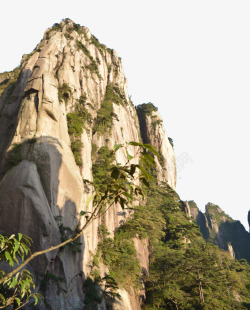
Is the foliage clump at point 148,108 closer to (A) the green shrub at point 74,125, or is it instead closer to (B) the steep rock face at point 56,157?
(B) the steep rock face at point 56,157

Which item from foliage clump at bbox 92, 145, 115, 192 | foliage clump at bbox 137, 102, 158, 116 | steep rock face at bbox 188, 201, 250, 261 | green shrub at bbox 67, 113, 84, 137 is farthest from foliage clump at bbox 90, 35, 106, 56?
steep rock face at bbox 188, 201, 250, 261

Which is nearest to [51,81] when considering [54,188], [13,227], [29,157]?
[29,157]

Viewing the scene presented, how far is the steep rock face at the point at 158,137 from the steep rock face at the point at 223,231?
1306 inches

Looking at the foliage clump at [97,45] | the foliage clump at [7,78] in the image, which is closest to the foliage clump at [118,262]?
the foliage clump at [7,78]

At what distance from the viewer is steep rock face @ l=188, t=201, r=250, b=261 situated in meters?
77.2

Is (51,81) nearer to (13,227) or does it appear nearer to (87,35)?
(13,227)

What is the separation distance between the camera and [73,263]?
16531 millimetres

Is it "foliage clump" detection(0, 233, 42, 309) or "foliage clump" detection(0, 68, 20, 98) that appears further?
"foliage clump" detection(0, 68, 20, 98)

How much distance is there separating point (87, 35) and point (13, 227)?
40.3m

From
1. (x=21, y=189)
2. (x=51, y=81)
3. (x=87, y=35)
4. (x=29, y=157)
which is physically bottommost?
(x=21, y=189)

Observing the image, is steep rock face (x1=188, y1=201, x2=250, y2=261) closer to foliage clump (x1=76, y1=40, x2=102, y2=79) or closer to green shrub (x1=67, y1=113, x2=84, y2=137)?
foliage clump (x1=76, y1=40, x2=102, y2=79)

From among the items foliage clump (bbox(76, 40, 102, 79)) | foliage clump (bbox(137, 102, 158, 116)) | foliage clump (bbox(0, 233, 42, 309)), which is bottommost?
foliage clump (bbox(0, 233, 42, 309))

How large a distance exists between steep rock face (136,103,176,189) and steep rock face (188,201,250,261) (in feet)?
109

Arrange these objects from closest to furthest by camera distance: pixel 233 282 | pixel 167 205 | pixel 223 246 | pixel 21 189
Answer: pixel 21 189 < pixel 233 282 < pixel 167 205 < pixel 223 246
